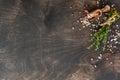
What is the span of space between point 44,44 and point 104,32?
1.01ft

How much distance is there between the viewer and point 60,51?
6.03 feet

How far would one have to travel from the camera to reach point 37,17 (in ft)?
6.15

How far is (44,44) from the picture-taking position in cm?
185

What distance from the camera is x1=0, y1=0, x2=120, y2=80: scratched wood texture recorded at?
1.83 meters

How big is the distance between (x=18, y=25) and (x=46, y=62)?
24 cm

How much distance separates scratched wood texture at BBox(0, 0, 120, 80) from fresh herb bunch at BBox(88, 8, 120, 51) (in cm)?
4

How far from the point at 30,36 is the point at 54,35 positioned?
0.12m

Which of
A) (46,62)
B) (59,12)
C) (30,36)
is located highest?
(59,12)

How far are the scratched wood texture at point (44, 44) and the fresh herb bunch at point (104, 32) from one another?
37mm

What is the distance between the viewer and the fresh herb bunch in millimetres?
1821

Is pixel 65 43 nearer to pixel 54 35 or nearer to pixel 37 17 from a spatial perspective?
pixel 54 35

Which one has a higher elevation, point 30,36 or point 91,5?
point 91,5

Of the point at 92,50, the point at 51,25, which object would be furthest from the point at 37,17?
the point at 92,50

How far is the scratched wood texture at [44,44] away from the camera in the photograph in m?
1.83
